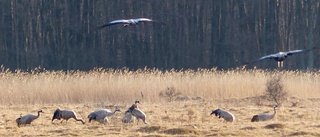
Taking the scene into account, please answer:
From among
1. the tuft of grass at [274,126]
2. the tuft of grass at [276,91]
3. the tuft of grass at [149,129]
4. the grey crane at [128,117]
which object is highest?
the tuft of grass at [276,91]

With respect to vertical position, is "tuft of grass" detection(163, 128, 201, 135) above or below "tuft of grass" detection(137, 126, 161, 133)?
A: below

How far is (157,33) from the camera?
44875 millimetres

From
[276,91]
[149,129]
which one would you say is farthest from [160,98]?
[149,129]

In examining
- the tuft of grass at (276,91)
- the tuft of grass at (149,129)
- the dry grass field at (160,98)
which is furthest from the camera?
the tuft of grass at (276,91)

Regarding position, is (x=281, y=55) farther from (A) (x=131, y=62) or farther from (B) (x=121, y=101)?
(A) (x=131, y=62)

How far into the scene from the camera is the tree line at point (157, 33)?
140ft

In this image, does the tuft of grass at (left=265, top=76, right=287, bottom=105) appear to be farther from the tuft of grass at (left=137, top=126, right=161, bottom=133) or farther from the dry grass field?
the tuft of grass at (left=137, top=126, right=161, bottom=133)

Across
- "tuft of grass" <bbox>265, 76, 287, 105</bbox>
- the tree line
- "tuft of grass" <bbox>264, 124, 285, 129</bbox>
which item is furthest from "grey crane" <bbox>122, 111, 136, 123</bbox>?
the tree line

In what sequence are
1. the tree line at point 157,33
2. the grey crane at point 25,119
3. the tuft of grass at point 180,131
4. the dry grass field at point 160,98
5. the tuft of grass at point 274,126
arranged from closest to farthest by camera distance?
1. the tuft of grass at point 180,131
2. the tuft of grass at point 274,126
3. the grey crane at point 25,119
4. the dry grass field at point 160,98
5. the tree line at point 157,33

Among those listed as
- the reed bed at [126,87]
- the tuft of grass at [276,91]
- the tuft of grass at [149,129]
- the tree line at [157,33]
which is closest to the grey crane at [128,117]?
the tuft of grass at [149,129]

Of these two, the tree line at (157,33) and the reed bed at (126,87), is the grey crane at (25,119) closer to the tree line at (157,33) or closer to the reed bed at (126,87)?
the reed bed at (126,87)

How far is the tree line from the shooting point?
42812 mm

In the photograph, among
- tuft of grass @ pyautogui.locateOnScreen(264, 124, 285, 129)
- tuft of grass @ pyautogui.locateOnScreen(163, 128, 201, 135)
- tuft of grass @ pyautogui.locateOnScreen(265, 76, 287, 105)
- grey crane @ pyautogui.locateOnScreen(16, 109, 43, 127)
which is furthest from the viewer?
tuft of grass @ pyautogui.locateOnScreen(265, 76, 287, 105)

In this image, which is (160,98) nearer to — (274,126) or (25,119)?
(25,119)
